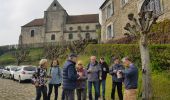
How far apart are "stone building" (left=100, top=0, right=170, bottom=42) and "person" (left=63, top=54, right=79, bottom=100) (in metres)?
14.5

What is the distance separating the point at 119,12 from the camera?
3400cm

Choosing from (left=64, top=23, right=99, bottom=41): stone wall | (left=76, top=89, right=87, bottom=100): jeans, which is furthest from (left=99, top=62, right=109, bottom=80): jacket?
(left=64, top=23, right=99, bottom=41): stone wall

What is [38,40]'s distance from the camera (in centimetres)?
8200

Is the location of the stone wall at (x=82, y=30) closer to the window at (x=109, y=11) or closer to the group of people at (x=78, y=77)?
the window at (x=109, y=11)

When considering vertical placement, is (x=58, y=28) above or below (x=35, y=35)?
above

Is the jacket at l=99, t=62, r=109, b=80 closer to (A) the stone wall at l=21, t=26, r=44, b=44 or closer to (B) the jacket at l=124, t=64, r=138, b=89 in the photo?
(B) the jacket at l=124, t=64, r=138, b=89

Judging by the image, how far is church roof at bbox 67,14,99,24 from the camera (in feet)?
271

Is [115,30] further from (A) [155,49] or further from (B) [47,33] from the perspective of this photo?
(B) [47,33]

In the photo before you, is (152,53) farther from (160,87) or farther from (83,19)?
(83,19)

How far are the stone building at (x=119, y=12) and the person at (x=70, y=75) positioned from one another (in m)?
14.5

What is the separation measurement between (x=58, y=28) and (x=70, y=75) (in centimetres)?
7260

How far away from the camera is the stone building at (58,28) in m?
80.8

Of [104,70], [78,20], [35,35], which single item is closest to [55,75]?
[104,70]

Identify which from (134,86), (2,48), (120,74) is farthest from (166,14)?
(2,48)
